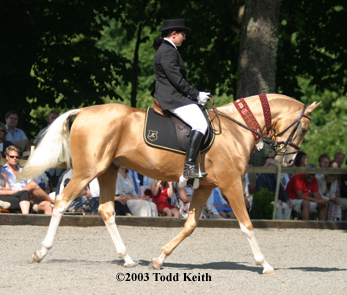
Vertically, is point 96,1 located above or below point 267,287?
above

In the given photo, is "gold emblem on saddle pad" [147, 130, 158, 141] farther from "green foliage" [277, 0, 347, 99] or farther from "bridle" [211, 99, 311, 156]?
"green foliage" [277, 0, 347, 99]

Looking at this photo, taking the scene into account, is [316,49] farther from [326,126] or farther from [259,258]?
[259,258]

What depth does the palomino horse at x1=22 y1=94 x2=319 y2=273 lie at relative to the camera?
7.96 m

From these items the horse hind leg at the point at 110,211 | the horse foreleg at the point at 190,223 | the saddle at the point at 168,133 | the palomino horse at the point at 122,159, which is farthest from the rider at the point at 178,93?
the horse hind leg at the point at 110,211

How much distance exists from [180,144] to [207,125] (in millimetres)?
387

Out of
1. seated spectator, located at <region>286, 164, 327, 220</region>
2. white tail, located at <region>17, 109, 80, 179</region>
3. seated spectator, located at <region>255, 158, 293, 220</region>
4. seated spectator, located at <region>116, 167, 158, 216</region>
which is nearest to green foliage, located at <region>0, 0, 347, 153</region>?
seated spectator, located at <region>255, 158, 293, 220</region>

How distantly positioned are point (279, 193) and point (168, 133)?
20.7 ft

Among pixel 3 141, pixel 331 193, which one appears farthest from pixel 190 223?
pixel 331 193

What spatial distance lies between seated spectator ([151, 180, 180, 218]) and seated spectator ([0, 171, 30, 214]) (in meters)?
2.28

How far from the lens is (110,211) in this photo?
8242 mm

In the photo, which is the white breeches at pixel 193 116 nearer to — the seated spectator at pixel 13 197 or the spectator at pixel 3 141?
the seated spectator at pixel 13 197

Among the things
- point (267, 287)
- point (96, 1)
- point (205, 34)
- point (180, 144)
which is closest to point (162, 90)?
point (180, 144)

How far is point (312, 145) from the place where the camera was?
31.6 meters

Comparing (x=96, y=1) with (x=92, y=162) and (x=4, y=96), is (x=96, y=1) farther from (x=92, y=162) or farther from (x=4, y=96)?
(x=92, y=162)
